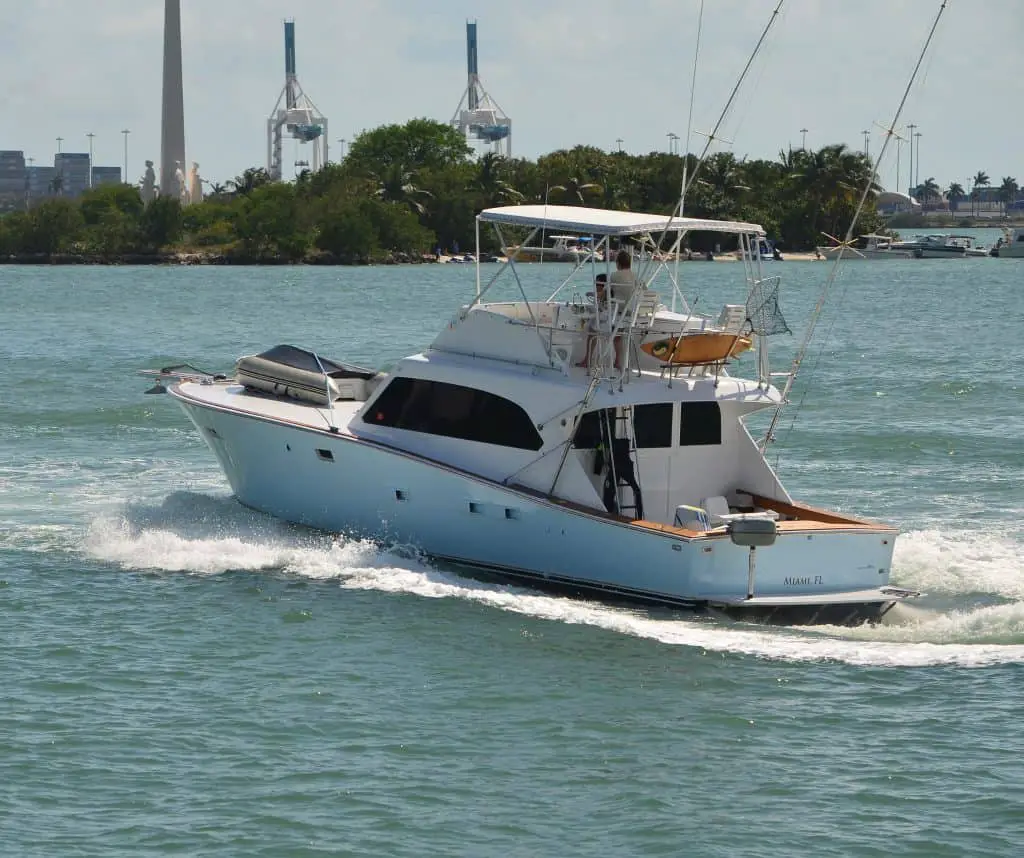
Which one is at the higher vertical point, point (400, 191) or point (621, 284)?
point (400, 191)

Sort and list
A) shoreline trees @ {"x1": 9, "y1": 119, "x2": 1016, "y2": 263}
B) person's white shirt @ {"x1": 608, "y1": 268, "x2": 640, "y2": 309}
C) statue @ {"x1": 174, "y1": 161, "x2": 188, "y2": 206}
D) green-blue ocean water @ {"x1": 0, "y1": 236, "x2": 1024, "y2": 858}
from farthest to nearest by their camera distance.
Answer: statue @ {"x1": 174, "y1": 161, "x2": 188, "y2": 206}
shoreline trees @ {"x1": 9, "y1": 119, "x2": 1016, "y2": 263}
person's white shirt @ {"x1": 608, "y1": 268, "x2": 640, "y2": 309}
green-blue ocean water @ {"x1": 0, "y1": 236, "x2": 1024, "y2": 858}

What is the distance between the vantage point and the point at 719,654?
1508 cm

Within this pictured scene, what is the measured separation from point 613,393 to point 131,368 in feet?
87.7

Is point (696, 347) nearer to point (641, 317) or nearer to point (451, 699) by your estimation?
point (641, 317)

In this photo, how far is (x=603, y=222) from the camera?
17.0 m

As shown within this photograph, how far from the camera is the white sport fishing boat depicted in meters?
15.8

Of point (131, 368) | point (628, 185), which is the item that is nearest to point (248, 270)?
point (628, 185)

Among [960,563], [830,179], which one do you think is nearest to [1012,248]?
[830,179]

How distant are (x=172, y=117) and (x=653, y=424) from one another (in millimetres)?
149590

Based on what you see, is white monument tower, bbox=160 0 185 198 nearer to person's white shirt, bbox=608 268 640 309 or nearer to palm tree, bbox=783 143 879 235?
palm tree, bbox=783 143 879 235

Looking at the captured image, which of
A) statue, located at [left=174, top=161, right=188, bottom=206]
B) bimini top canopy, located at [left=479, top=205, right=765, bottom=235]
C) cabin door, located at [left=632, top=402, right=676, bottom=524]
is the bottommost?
cabin door, located at [left=632, top=402, right=676, bottom=524]

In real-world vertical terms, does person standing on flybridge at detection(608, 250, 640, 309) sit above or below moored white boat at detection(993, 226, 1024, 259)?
below

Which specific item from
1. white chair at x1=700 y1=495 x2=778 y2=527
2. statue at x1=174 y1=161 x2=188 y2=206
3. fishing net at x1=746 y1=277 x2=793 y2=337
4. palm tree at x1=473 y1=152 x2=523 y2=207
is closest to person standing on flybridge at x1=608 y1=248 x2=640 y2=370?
fishing net at x1=746 y1=277 x2=793 y2=337

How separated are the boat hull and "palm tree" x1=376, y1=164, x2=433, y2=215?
113573mm
